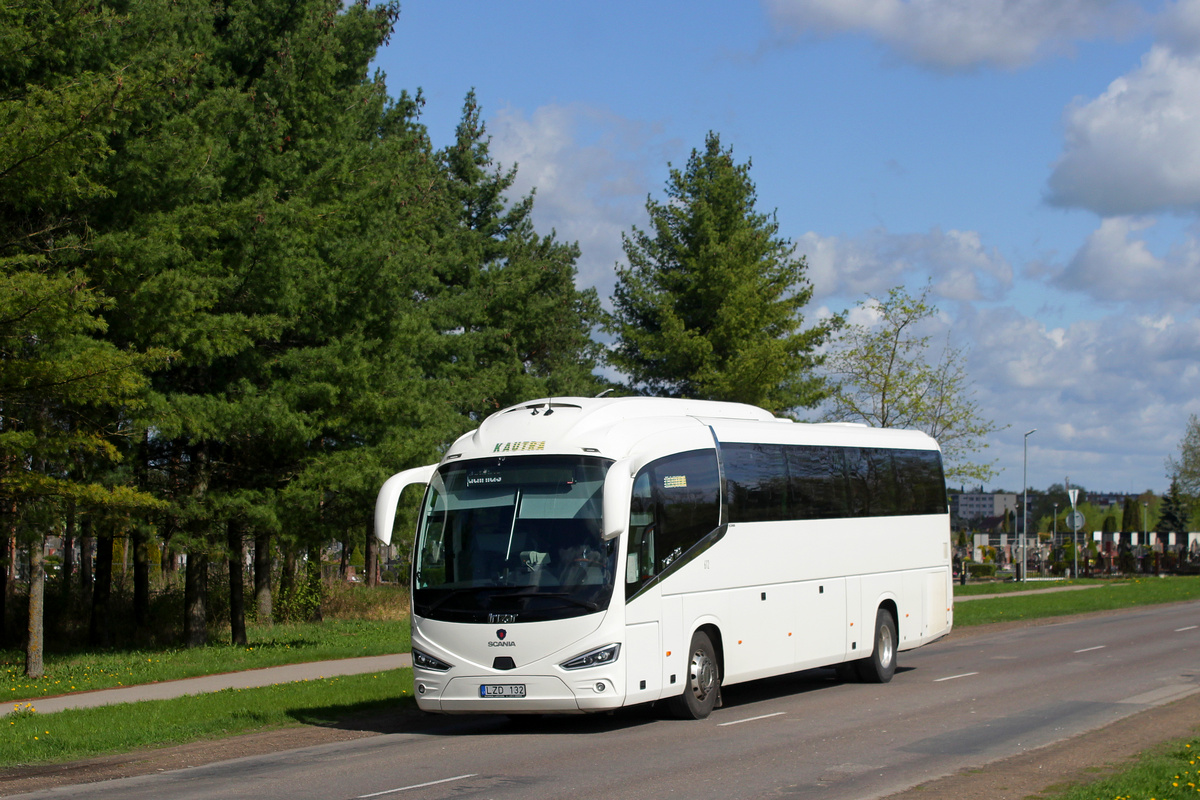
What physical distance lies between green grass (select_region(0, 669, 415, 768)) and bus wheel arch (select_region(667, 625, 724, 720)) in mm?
4088

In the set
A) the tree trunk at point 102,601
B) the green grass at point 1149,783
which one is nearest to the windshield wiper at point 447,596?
the green grass at point 1149,783

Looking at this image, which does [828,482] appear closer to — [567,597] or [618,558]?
[618,558]

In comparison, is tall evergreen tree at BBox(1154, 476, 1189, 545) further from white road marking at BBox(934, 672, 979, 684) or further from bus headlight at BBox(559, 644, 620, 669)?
bus headlight at BBox(559, 644, 620, 669)

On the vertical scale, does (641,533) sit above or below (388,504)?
below

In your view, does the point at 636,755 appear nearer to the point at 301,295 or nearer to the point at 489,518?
the point at 489,518

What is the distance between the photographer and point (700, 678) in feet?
46.2

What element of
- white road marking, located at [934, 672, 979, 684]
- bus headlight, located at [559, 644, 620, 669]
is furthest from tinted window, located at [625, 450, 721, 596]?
white road marking, located at [934, 672, 979, 684]

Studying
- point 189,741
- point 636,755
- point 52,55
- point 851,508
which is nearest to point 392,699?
point 189,741

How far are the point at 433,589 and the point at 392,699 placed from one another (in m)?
3.54

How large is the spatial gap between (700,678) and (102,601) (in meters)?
18.6

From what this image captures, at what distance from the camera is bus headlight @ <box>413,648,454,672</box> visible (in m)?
13.0

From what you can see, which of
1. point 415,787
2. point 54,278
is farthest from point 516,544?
point 54,278

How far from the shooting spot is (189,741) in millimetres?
13281

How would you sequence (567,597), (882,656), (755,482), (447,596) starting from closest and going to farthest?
(567,597) < (447,596) < (755,482) < (882,656)
